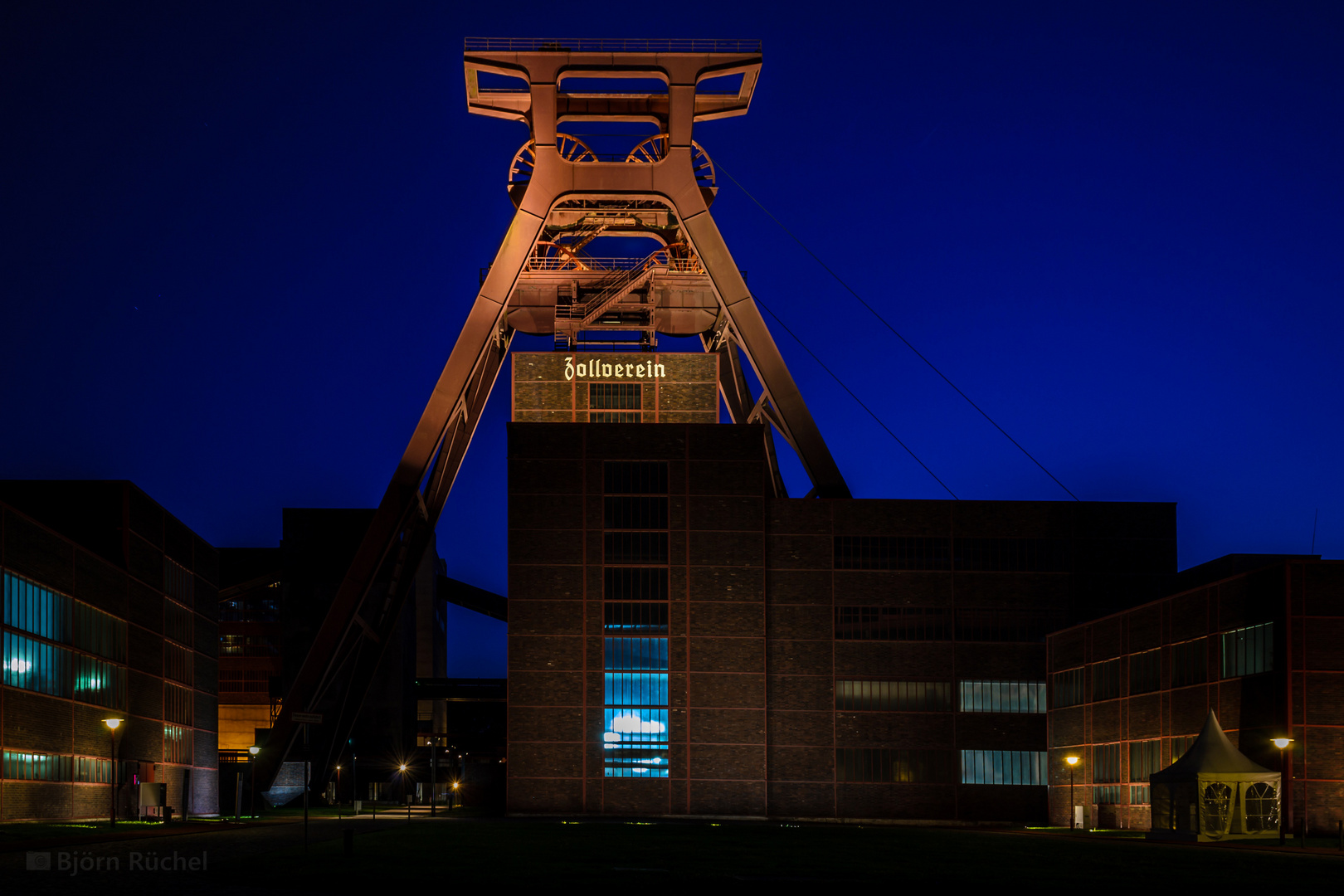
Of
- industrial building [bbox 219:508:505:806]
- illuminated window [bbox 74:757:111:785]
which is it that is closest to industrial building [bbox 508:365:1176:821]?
illuminated window [bbox 74:757:111:785]

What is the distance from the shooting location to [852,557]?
58031 millimetres

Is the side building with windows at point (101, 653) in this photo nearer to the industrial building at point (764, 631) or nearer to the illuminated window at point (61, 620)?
the illuminated window at point (61, 620)

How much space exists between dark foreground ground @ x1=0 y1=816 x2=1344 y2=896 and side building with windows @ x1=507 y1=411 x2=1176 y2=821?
18.2 metres

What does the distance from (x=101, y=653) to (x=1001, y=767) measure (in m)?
34.0

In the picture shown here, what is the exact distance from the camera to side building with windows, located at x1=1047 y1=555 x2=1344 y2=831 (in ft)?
115

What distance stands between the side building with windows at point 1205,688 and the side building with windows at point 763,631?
330 cm

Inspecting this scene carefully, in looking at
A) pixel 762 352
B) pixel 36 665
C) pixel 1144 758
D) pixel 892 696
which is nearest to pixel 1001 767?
pixel 892 696

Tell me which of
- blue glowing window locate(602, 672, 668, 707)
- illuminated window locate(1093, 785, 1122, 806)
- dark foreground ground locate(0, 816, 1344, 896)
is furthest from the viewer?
blue glowing window locate(602, 672, 668, 707)

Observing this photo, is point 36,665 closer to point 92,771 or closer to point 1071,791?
point 92,771

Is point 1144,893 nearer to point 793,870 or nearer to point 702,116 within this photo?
point 793,870

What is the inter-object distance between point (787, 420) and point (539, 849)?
1414 inches

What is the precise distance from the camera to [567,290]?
222ft

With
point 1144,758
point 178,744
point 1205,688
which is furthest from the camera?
point 178,744

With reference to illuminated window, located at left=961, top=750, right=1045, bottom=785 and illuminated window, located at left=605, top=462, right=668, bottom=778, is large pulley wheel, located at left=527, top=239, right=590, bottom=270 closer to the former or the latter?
illuminated window, located at left=605, top=462, right=668, bottom=778
